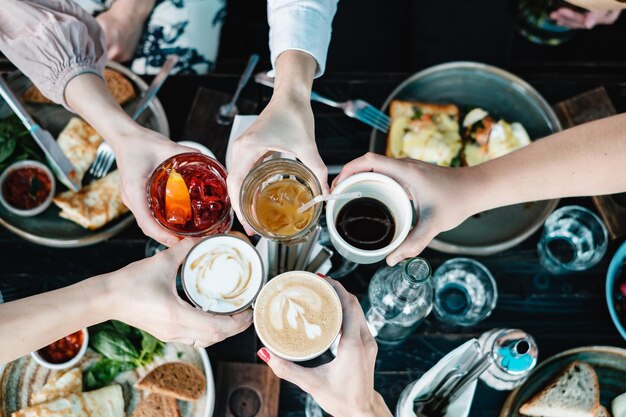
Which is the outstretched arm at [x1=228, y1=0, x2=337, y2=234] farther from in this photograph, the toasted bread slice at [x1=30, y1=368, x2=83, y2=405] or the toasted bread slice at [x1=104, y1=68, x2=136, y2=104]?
the toasted bread slice at [x1=30, y1=368, x2=83, y2=405]

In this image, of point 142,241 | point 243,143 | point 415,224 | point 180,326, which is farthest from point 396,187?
point 142,241

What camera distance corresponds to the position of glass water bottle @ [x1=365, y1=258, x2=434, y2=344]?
1339mm

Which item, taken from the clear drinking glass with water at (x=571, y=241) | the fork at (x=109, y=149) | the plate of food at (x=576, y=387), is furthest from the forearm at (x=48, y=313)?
the clear drinking glass with water at (x=571, y=241)

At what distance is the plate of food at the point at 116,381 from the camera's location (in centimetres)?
152

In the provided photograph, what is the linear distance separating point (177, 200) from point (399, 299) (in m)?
0.67

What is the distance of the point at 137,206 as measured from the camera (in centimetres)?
139

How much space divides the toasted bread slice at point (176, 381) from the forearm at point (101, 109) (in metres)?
0.67

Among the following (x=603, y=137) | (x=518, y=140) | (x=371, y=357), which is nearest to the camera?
(x=371, y=357)

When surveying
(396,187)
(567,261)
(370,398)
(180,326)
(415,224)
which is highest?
(396,187)

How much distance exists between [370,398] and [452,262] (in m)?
0.64

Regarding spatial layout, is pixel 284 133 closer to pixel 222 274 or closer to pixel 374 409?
pixel 222 274

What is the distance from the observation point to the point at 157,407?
1539 millimetres

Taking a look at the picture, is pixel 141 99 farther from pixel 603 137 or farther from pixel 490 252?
pixel 603 137

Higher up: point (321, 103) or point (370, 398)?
point (321, 103)
